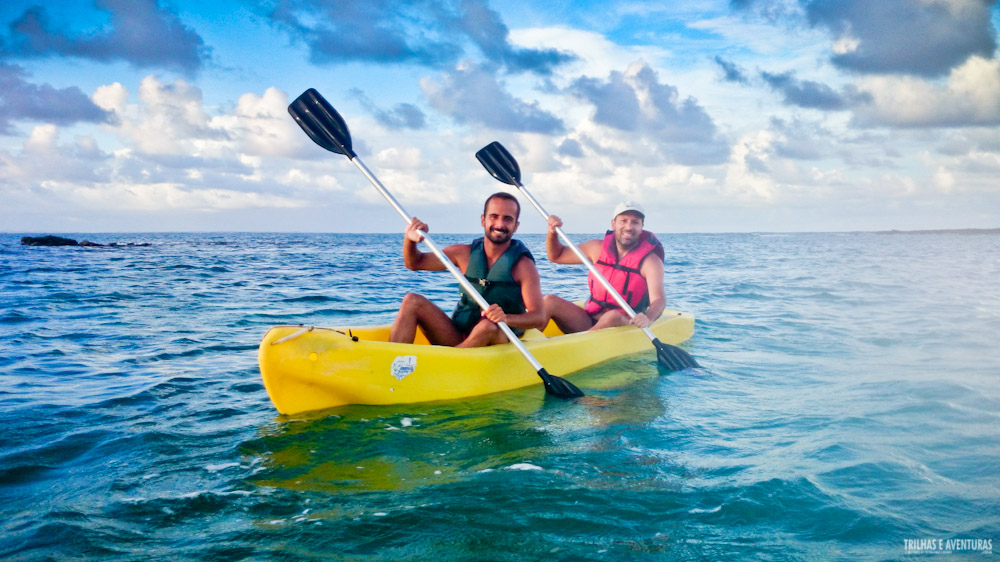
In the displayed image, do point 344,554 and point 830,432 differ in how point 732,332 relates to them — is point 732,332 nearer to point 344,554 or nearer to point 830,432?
point 830,432

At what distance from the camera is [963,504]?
284 cm

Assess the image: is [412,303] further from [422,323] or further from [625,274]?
[625,274]

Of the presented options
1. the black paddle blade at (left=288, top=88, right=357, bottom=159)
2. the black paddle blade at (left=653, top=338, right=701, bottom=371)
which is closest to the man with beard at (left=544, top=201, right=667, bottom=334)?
the black paddle blade at (left=653, top=338, right=701, bottom=371)

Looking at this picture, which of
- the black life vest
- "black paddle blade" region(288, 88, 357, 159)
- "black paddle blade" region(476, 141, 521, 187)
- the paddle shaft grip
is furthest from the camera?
"black paddle blade" region(476, 141, 521, 187)

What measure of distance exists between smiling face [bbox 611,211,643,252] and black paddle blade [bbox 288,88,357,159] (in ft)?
8.72

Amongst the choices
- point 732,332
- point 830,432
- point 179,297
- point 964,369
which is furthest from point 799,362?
point 179,297

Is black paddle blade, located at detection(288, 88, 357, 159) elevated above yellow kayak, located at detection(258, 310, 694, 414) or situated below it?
above

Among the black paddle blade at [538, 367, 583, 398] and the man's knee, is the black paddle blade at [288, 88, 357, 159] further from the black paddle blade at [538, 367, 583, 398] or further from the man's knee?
the black paddle blade at [538, 367, 583, 398]

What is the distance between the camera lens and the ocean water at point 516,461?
8.09ft

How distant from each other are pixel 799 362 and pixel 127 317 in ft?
27.3

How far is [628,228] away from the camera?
5988 mm

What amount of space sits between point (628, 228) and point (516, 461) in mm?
3307

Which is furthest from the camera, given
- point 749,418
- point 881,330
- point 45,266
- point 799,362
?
point 45,266

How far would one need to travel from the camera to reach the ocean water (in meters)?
2.47
